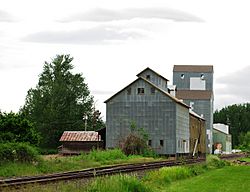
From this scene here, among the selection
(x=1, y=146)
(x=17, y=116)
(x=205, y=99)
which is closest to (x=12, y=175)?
(x=1, y=146)

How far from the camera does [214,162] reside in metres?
51.4

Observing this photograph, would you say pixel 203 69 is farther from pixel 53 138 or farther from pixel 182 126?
pixel 182 126

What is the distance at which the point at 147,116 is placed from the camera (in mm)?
68562

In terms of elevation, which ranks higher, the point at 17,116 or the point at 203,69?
the point at 203,69

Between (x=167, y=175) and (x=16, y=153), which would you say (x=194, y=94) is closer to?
(x=16, y=153)

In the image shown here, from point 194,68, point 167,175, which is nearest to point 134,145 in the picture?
point 167,175

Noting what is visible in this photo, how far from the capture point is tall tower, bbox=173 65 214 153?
349 feet

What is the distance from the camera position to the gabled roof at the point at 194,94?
349 ft

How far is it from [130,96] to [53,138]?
32.1m

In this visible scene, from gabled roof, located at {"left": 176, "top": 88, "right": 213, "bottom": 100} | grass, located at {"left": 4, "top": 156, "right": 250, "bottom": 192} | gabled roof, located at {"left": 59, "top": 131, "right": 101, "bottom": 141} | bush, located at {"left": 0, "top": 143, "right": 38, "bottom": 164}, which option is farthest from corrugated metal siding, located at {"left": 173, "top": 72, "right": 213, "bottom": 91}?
bush, located at {"left": 0, "top": 143, "right": 38, "bottom": 164}

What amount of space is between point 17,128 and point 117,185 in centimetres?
3532

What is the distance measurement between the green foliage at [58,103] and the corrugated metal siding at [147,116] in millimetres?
27508

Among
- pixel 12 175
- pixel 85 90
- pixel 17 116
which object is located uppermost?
pixel 85 90

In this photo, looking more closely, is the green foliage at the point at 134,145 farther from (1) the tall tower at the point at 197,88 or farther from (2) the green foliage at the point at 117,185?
(1) the tall tower at the point at 197,88
